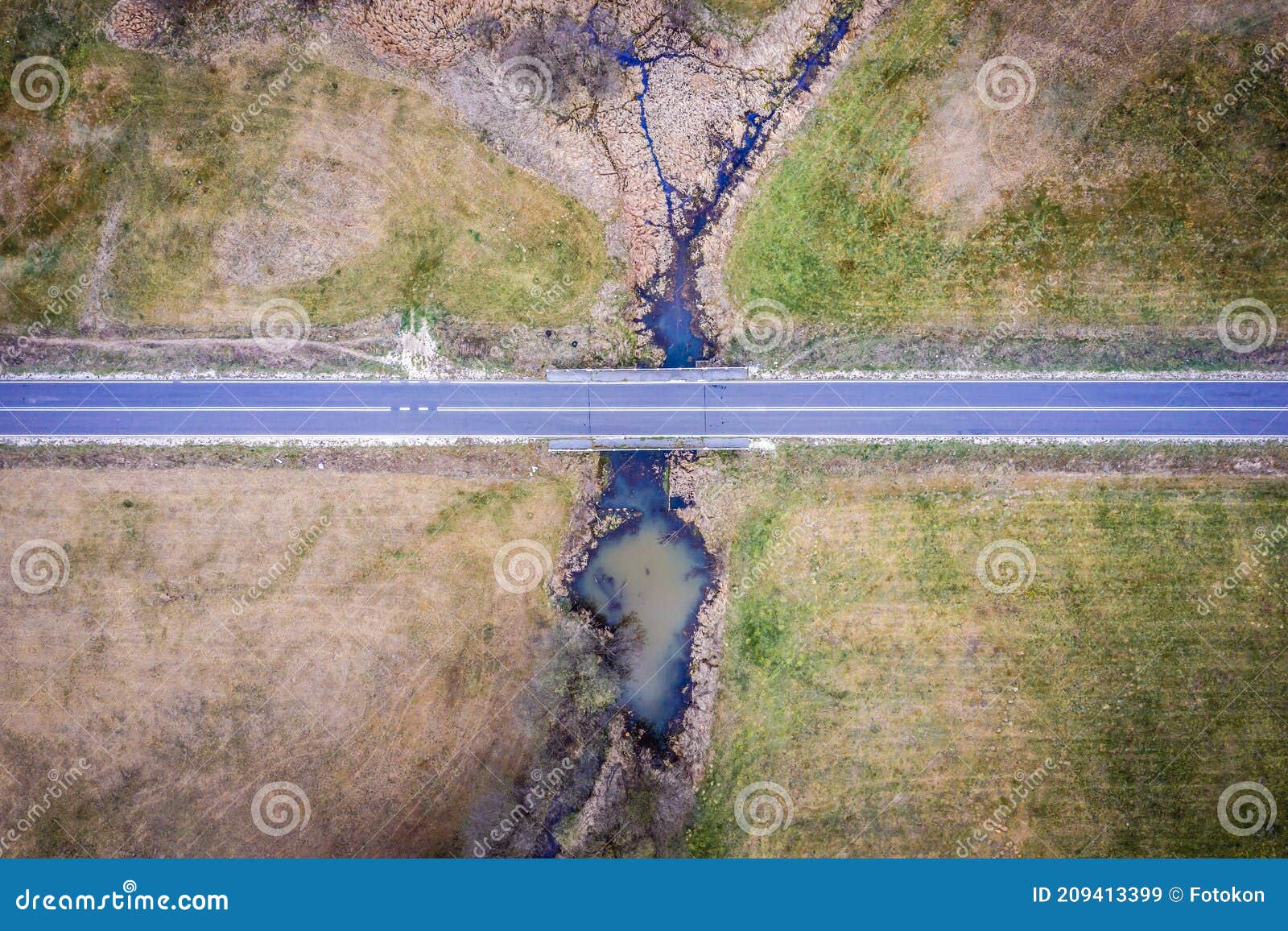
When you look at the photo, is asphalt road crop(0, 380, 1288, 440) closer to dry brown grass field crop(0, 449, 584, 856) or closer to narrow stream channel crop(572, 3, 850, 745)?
dry brown grass field crop(0, 449, 584, 856)

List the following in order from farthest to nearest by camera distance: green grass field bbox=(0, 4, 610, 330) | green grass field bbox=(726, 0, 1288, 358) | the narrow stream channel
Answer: the narrow stream channel
green grass field bbox=(0, 4, 610, 330)
green grass field bbox=(726, 0, 1288, 358)

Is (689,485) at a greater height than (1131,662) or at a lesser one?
greater

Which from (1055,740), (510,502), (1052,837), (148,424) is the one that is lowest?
(1052,837)

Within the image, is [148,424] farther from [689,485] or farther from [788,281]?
[788,281]

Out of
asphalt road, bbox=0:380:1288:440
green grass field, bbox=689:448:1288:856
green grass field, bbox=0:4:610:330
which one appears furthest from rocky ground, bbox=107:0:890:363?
green grass field, bbox=689:448:1288:856

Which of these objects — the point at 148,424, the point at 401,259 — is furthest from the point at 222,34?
the point at 148,424

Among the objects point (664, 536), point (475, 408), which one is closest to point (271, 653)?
point (475, 408)
